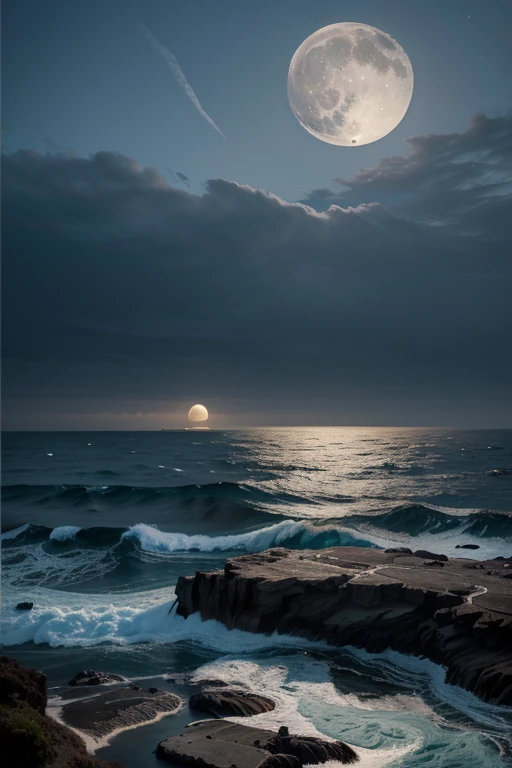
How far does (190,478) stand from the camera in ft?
264

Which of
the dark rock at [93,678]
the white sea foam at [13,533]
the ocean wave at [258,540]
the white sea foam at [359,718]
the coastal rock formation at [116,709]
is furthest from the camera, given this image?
the white sea foam at [13,533]

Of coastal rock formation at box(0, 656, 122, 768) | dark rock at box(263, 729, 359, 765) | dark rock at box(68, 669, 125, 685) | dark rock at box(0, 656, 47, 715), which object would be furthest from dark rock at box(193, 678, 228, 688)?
dark rock at box(0, 656, 47, 715)

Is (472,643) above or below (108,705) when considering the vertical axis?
above

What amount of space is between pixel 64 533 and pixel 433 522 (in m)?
28.1

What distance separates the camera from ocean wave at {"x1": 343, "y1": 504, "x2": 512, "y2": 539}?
A: 41938 millimetres

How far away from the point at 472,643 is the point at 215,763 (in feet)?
30.0

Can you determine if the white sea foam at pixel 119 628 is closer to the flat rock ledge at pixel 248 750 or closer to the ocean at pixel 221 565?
the ocean at pixel 221 565

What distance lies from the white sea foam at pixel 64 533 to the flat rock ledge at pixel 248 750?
104ft

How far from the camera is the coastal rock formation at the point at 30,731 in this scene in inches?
385

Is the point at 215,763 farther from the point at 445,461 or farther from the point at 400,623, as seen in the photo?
the point at 445,461

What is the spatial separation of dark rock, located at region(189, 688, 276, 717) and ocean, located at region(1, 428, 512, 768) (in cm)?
35

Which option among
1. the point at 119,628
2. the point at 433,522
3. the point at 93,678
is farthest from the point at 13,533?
the point at 433,522

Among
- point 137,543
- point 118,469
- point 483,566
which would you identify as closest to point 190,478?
point 118,469

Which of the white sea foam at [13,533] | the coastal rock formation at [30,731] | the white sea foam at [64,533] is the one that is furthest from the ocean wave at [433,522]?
the coastal rock formation at [30,731]
